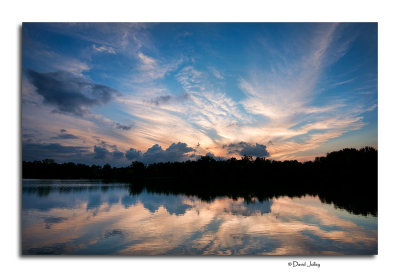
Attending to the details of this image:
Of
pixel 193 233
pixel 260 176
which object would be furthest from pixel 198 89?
pixel 260 176

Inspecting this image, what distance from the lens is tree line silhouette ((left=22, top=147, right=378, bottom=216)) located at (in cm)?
839

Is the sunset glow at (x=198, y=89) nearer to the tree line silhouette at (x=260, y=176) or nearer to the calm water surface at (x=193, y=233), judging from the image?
the tree line silhouette at (x=260, y=176)

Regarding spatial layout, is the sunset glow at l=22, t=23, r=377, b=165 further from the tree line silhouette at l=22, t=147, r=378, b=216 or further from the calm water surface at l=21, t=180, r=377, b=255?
the calm water surface at l=21, t=180, r=377, b=255

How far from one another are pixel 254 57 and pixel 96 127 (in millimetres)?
6230

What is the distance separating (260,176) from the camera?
2706cm

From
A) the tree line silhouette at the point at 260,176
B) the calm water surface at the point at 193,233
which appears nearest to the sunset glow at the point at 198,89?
the tree line silhouette at the point at 260,176

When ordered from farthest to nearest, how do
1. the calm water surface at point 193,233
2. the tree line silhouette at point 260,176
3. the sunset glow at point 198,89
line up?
the tree line silhouette at point 260,176
the sunset glow at point 198,89
the calm water surface at point 193,233

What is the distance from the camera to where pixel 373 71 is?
5.65 meters

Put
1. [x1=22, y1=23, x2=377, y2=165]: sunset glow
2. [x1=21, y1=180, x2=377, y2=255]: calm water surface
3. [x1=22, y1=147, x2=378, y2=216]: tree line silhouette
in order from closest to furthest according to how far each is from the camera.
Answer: [x1=21, y1=180, x2=377, y2=255]: calm water surface → [x1=22, y1=23, x2=377, y2=165]: sunset glow → [x1=22, y1=147, x2=378, y2=216]: tree line silhouette

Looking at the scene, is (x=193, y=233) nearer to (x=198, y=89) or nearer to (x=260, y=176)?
(x=198, y=89)

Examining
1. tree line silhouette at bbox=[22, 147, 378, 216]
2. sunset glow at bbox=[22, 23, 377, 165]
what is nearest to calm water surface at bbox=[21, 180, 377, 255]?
tree line silhouette at bbox=[22, 147, 378, 216]

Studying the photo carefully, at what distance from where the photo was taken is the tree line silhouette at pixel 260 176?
27.5 feet
